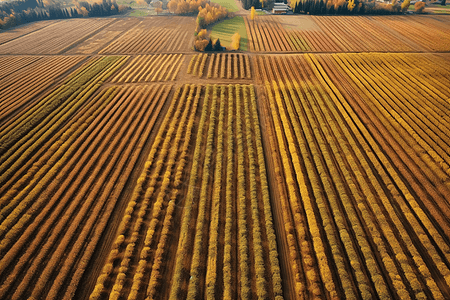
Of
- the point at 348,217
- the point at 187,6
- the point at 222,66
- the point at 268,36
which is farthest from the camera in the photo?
the point at 187,6

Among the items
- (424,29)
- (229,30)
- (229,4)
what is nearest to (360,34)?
(424,29)

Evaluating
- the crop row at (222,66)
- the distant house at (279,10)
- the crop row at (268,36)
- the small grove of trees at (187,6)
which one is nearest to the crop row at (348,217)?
the crop row at (222,66)

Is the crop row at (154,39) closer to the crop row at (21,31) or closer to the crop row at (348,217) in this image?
the crop row at (21,31)

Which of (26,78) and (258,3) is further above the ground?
(258,3)

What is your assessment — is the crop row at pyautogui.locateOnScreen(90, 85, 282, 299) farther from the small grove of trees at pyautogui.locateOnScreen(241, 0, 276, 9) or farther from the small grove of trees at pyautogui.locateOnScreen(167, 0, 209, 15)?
the small grove of trees at pyautogui.locateOnScreen(241, 0, 276, 9)

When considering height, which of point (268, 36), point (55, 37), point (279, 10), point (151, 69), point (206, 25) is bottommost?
point (151, 69)

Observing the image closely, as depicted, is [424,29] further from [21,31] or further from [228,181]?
[21,31]

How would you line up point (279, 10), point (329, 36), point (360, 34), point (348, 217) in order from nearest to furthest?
point (348, 217)
point (329, 36)
point (360, 34)
point (279, 10)
